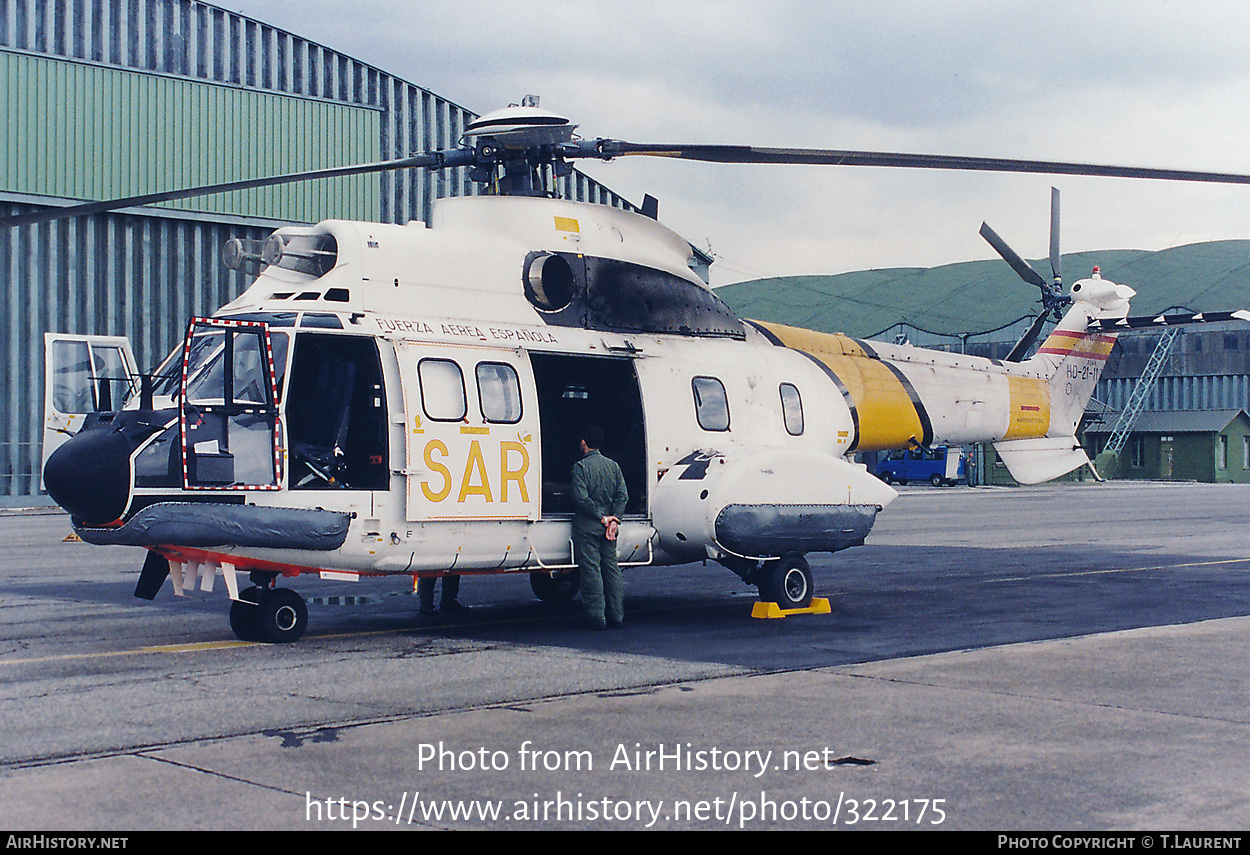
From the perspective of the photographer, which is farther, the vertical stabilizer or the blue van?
the blue van

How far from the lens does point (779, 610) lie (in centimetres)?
1331

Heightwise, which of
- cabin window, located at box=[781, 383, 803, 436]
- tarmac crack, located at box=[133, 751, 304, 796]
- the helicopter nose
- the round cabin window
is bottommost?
tarmac crack, located at box=[133, 751, 304, 796]

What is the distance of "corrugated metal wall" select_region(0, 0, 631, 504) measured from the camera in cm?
3600

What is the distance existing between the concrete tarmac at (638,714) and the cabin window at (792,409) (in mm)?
2053

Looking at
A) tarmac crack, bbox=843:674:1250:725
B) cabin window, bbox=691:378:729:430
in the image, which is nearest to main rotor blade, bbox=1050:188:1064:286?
cabin window, bbox=691:378:729:430

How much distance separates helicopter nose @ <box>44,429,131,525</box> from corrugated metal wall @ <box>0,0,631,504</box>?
28754 mm

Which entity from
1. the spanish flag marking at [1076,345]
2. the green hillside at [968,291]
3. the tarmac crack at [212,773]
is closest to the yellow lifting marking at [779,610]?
the spanish flag marking at [1076,345]

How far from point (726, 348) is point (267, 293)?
513cm

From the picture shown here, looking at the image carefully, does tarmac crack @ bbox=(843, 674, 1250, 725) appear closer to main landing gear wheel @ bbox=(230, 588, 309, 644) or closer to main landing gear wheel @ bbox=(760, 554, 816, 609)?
main landing gear wheel @ bbox=(760, 554, 816, 609)

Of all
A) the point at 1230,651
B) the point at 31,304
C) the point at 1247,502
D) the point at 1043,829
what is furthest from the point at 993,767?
the point at 1247,502

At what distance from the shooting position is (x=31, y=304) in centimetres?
3612

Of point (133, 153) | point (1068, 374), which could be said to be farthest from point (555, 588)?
point (133, 153)

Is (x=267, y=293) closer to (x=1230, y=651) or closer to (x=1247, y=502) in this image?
(x=1230, y=651)

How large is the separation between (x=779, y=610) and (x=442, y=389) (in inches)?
171
